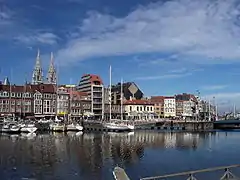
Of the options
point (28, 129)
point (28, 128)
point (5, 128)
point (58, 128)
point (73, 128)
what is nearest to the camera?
point (28, 129)

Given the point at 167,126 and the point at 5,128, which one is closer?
the point at 5,128

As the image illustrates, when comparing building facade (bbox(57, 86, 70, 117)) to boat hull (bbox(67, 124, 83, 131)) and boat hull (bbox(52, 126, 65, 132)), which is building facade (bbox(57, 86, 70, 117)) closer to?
boat hull (bbox(67, 124, 83, 131))

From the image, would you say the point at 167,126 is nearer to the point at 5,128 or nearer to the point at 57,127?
the point at 57,127

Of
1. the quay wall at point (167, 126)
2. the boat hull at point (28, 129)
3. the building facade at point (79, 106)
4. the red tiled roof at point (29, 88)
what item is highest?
the red tiled roof at point (29, 88)

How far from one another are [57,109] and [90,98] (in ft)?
83.4

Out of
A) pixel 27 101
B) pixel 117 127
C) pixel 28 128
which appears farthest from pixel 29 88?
pixel 117 127

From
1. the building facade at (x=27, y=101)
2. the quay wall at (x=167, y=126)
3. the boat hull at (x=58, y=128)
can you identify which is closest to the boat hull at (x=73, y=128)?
the boat hull at (x=58, y=128)

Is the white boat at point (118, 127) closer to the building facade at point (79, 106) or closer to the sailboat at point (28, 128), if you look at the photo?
the sailboat at point (28, 128)

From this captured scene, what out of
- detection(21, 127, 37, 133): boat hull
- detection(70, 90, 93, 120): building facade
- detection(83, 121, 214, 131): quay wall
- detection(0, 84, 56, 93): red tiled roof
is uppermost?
detection(0, 84, 56, 93): red tiled roof

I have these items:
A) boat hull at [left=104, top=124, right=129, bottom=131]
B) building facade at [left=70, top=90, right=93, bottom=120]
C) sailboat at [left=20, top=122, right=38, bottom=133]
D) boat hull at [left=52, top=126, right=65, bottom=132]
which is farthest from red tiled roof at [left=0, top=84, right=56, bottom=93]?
boat hull at [left=104, top=124, right=129, bottom=131]

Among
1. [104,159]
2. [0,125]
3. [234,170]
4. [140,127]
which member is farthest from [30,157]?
[140,127]

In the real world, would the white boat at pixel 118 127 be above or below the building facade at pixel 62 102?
below

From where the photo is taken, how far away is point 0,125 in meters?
124

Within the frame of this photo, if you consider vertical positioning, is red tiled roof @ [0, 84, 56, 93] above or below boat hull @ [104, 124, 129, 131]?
above
